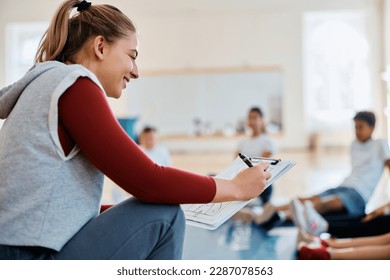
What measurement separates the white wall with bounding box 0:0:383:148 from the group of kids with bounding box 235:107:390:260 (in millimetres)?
3782

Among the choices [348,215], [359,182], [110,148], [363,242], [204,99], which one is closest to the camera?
[110,148]

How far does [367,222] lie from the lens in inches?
78.2

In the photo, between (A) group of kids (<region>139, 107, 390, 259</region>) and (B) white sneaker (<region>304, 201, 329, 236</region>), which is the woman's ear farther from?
(B) white sneaker (<region>304, 201, 329, 236</region>)

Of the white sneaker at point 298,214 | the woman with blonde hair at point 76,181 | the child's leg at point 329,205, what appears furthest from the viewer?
the child's leg at point 329,205

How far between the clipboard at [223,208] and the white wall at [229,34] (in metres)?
5.43

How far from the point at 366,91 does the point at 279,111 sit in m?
1.03

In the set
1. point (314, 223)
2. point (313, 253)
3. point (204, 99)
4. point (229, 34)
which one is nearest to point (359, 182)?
point (314, 223)

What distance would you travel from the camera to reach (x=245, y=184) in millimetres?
800

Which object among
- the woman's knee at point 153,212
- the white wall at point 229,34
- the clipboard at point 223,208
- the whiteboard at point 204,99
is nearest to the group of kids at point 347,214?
the clipboard at point 223,208

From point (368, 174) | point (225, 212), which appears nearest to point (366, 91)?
point (368, 174)

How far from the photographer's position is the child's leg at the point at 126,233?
0.73 m

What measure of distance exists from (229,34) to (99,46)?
5.75 meters

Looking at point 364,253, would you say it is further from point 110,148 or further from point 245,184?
point 110,148

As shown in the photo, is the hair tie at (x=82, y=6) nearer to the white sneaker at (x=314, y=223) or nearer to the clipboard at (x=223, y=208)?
the clipboard at (x=223, y=208)
